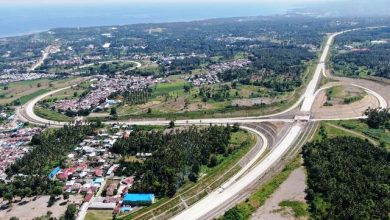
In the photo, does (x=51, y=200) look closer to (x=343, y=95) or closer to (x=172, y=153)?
(x=172, y=153)

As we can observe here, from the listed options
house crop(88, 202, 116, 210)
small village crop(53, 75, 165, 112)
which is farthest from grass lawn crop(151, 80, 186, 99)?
house crop(88, 202, 116, 210)

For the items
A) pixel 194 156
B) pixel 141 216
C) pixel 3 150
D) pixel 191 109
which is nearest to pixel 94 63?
pixel 191 109

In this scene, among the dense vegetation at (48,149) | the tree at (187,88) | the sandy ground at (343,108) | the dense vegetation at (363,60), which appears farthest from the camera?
the dense vegetation at (363,60)

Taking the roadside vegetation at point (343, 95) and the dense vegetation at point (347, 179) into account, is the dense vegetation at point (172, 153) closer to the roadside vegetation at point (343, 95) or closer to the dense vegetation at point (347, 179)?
the dense vegetation at point (347, 179)

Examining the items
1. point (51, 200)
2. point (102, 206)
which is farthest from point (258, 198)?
point (51, 200)

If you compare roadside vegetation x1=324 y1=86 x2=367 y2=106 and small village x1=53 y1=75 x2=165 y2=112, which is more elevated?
roadside vegetation x1=324 y1=86 x2=367 y2=106

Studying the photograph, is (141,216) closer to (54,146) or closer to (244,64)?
(54,146)

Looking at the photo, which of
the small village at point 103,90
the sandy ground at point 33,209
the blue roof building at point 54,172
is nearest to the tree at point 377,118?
the sandy ground at point 33,209

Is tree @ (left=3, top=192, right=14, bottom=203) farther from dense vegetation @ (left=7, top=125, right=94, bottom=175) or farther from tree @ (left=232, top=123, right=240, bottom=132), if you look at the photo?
tree @ (left=232, top=123, right=240, bottom=132)
